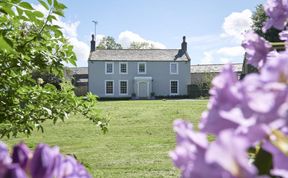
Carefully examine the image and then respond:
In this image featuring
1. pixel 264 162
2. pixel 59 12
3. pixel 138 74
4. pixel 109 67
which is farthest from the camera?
pixel 138 74

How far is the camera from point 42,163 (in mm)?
539

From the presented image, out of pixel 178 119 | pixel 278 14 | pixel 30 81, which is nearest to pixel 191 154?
pixel 178 119

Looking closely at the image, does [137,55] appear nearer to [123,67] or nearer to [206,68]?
[123,67]

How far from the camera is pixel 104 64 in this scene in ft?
151

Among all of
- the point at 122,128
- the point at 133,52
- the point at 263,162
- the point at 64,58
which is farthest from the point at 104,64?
the point at 263,162

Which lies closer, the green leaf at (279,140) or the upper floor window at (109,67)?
the green leaf at (279,140)

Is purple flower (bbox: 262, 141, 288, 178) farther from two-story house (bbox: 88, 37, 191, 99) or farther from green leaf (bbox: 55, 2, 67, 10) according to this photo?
two-story house (bbox: 88, 37, 191, 99)

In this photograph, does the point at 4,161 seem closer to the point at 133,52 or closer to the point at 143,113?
the point at 143,113

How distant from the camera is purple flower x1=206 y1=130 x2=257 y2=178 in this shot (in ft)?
1.23

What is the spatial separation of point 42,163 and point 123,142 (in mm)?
13333

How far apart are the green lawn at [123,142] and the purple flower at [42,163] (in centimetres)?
405

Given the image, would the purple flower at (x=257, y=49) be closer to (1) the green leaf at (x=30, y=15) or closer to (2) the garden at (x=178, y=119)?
(2) the garden at (x=178, y=119)

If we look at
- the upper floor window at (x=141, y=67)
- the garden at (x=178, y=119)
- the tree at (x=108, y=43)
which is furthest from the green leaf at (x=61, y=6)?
the tree at (x=108, y=43)

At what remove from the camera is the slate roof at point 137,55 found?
4647 cm
